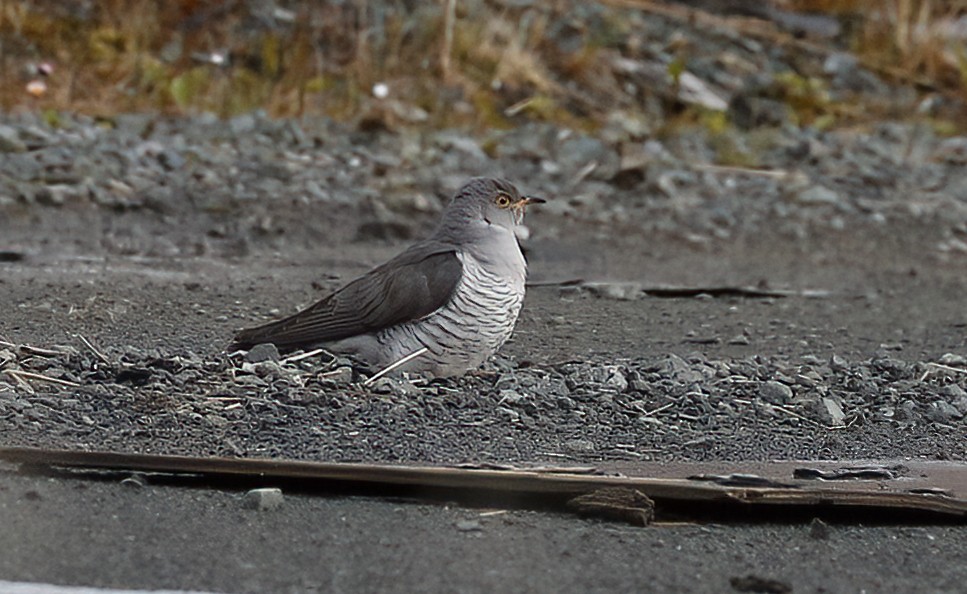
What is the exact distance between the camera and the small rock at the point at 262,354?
17.8 ft

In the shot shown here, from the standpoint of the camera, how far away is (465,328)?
5410mm

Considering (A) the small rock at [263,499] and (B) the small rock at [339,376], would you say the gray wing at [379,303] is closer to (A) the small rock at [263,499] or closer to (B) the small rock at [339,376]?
(B) the small rock at [339,376]

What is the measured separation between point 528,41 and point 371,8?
1234 mm

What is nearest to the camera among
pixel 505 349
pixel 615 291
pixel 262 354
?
pixel 262 354

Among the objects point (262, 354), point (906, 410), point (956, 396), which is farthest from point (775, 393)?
point (262, 354)

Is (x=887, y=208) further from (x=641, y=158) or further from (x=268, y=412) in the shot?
(x=268, y=412)

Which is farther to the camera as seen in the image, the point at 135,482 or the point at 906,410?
the point at 906,410

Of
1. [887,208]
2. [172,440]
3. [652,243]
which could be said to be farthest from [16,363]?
[887,208]

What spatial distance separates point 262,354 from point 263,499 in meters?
1.50

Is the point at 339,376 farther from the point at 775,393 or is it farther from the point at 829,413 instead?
the point at 829,413

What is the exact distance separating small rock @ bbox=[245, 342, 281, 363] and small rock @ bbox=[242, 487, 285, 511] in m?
1.39

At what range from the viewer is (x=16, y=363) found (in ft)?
16.6

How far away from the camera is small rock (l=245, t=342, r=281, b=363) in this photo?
5.42 metres

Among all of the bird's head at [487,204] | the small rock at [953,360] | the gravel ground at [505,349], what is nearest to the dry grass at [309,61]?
the gravel ground at [505,349]
